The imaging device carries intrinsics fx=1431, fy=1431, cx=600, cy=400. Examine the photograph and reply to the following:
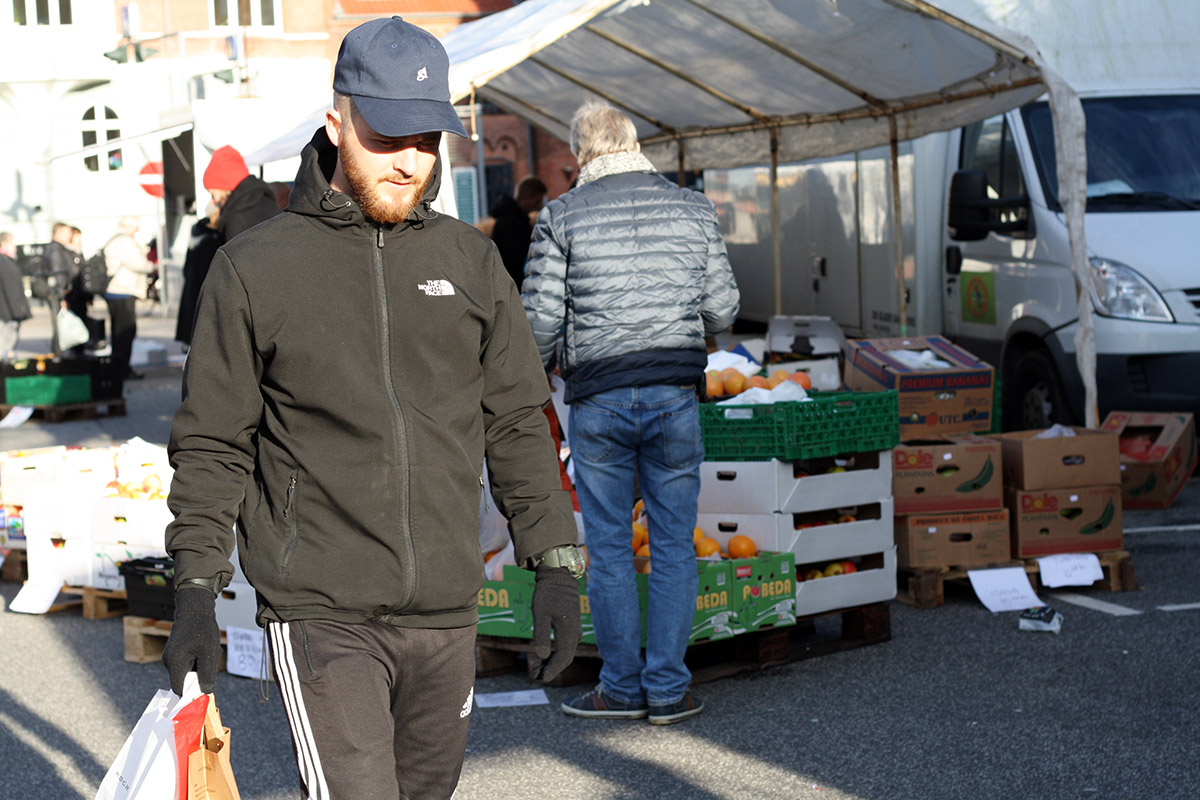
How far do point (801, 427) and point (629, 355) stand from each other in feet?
4.02

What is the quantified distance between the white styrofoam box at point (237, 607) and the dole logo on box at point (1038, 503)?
11.9 feet

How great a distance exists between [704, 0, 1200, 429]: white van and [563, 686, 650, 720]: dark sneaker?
441 centimetres

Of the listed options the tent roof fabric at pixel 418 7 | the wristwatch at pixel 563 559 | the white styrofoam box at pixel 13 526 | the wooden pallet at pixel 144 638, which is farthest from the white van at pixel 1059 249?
the tent roof fabric at pixel 418 7

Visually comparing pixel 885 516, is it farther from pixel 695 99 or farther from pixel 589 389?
pixel 695 99

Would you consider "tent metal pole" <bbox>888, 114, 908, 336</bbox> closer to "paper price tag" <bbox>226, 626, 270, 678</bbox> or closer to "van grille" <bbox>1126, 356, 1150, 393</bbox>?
"van grille" <bbox>1126, 356, 1150, 393</bbox>

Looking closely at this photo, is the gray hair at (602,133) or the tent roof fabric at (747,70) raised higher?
the tent roof fabric at (747,70)

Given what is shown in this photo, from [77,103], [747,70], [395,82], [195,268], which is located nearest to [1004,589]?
[747,70]

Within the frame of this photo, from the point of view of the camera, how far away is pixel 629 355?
16.5 feet

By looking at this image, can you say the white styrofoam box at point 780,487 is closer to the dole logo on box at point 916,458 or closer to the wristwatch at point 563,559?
the dole logo on box at point 916,458

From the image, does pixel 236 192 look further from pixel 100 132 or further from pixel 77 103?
pixel 77 103

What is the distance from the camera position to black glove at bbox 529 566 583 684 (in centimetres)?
284

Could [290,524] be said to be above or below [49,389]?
above

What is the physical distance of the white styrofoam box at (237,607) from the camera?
6.15m

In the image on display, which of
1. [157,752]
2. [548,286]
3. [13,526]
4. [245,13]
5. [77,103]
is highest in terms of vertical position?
[245,13]
